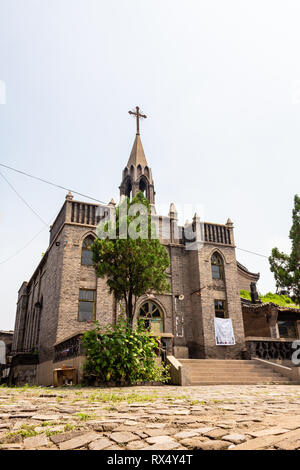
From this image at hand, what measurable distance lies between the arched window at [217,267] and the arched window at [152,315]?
4.15 metres

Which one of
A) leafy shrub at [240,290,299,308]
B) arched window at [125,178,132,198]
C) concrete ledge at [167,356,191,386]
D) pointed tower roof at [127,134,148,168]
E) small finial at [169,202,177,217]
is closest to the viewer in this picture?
concrete ledge at [167,356,191,386]

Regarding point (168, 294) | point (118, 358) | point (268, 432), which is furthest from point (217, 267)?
point (268, 432)

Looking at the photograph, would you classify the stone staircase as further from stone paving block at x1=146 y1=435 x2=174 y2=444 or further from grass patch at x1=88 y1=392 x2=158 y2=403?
stone paving block at x1=146 y1=435 x2=174 y2=444

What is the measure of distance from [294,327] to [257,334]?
3163 millimetres

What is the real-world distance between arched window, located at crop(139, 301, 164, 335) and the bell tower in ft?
29.2

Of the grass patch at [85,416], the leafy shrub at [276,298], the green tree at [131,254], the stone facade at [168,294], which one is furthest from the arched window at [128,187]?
the grass patch at [85,416]

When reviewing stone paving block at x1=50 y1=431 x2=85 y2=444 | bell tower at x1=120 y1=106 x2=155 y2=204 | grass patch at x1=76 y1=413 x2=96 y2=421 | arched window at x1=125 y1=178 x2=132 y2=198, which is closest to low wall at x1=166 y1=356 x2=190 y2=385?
grass patch at x1=76 y1=413 x2=96 y2=421

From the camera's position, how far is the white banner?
19.4 m

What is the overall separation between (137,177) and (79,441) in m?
24.9

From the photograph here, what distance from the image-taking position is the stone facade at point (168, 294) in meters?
17.8

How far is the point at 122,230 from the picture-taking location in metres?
12.2

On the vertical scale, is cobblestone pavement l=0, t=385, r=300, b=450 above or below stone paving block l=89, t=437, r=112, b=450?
above

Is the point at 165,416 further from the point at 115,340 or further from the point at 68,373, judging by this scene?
the point at 68,373
